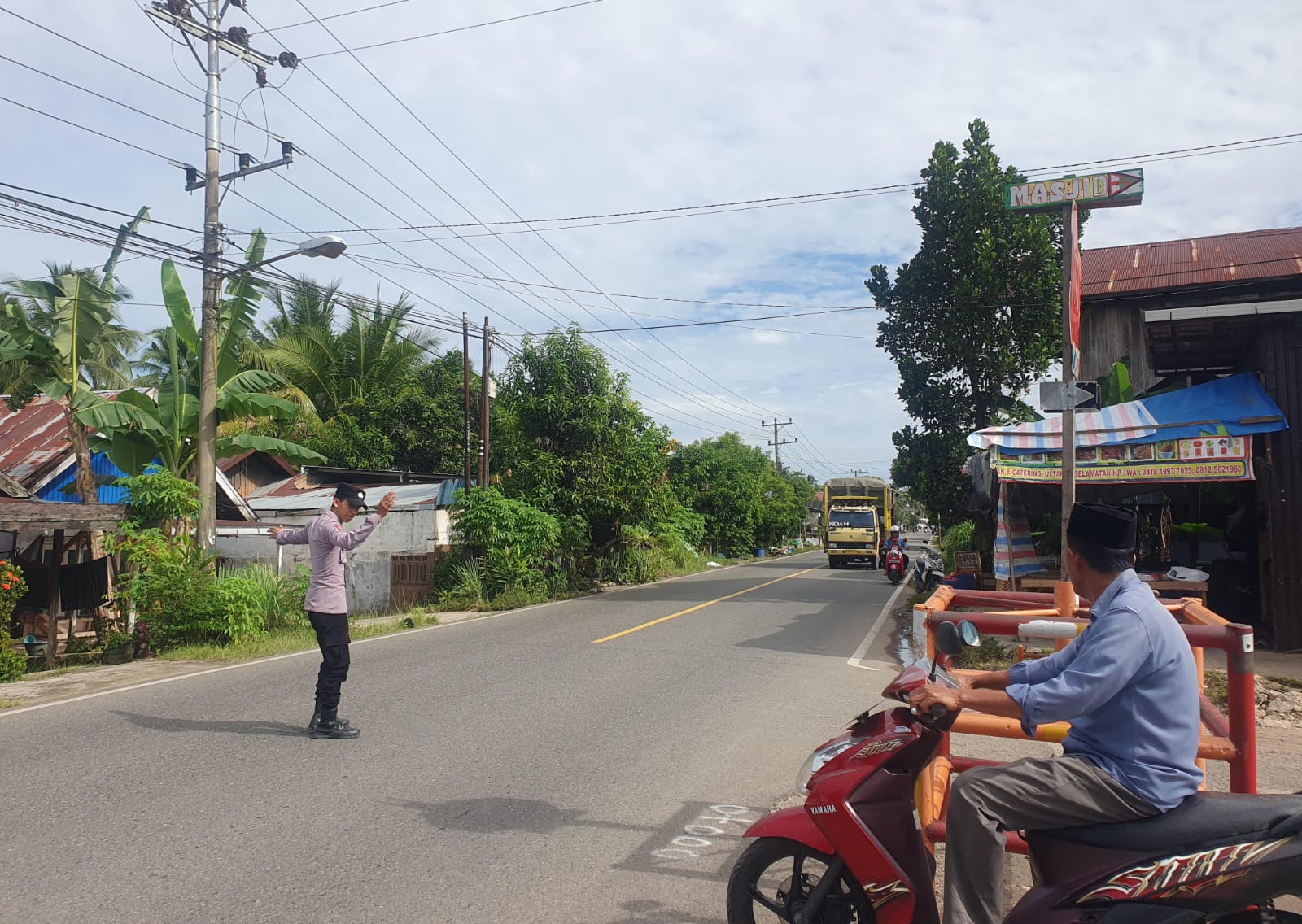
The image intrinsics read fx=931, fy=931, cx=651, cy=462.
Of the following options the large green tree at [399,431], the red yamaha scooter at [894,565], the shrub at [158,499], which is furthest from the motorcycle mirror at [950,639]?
the large green tree at [399,431]

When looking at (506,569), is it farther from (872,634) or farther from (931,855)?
(931,855)

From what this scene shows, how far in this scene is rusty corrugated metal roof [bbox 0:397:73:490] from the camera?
64.3 ft

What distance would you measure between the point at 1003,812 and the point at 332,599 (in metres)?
5.52

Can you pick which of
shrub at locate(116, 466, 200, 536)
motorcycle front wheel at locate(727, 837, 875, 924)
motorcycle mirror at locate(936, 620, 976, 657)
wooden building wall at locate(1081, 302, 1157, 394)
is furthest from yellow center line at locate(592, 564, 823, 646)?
motorcycle mirror at locate(936, 620, 976, 657)

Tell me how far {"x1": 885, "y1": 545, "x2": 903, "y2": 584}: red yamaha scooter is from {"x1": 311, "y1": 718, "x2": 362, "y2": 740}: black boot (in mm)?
21050

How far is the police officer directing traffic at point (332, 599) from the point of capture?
7.09 m

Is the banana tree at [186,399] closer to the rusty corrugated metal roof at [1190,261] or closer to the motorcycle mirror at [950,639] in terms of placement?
the motorcycle mirror at [950,639]

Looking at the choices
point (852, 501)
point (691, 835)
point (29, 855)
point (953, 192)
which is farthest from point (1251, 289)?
point (852, 501)

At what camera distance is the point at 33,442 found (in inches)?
829

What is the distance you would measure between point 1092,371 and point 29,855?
63.3ft

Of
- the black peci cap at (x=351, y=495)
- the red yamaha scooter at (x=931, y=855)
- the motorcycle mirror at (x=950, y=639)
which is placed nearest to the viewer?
the red yamaha scooter at (x=931, y=855)

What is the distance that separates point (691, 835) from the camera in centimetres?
507

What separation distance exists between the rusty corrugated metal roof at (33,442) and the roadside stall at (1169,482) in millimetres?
18277

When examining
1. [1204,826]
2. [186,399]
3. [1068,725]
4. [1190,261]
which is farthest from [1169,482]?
[186,399]
